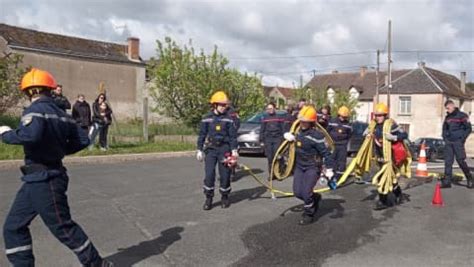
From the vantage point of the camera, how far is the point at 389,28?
1452 inches

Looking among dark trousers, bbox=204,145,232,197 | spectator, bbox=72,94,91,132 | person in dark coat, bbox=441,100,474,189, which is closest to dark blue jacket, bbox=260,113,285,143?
person in dark coat, bbox=441,100,474,189

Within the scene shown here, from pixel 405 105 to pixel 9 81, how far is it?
44212 mm

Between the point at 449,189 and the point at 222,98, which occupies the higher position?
the point at 222,98

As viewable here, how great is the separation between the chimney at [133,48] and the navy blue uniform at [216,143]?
41.3 m

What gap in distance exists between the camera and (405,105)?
171ft

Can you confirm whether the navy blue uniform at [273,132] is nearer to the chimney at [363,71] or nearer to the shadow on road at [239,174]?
the shadow on road at [239,174]

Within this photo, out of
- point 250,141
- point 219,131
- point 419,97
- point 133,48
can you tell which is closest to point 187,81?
point 250,141


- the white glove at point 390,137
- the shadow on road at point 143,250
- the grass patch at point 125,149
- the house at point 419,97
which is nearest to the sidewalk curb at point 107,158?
the grass patch at point 125,149

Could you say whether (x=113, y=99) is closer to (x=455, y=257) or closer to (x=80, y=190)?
(x=80, y=190)

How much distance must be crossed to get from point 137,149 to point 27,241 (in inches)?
435

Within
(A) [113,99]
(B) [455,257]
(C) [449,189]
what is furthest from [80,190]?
(A) [113,99]

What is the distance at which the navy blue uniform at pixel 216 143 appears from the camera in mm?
7801

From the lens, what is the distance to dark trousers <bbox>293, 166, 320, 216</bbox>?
277 inches

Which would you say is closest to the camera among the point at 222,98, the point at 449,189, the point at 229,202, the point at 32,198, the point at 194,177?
the point at 32,198
